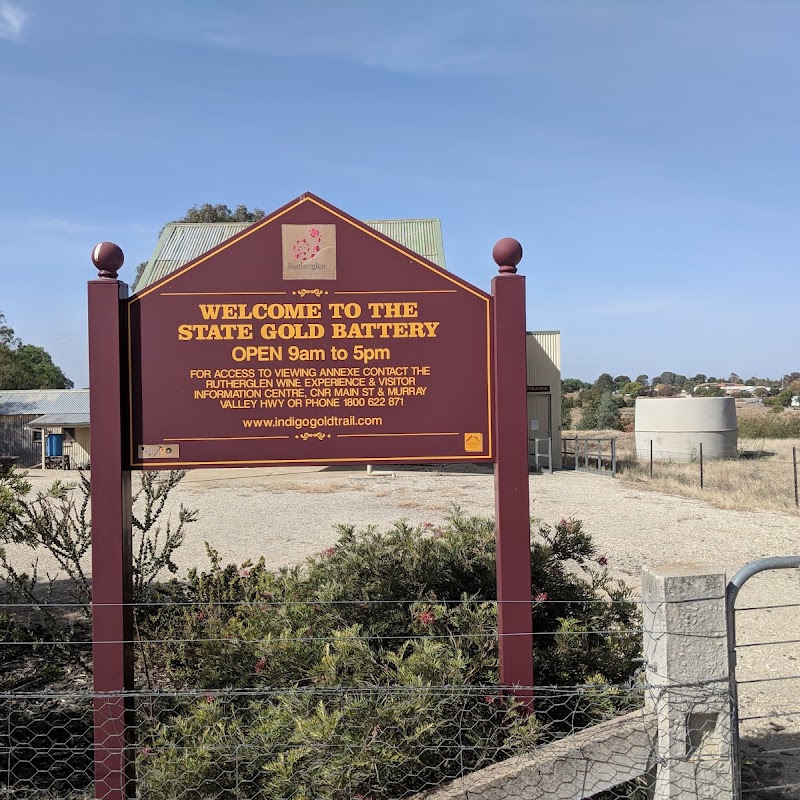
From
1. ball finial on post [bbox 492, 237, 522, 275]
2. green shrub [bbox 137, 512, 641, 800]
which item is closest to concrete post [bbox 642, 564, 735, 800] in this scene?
green shrub [bbox 137, 512, 641, 800]

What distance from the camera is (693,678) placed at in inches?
107

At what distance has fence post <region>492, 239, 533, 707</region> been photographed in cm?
359

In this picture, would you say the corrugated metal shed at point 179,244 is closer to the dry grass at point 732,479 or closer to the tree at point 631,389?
the dry grass at point 732,479

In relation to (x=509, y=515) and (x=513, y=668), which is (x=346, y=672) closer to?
(x=513, y=668)

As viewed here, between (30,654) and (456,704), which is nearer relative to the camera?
(456,704)

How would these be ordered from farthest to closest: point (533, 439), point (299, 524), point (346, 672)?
point (533, 439) → point (299, 524) → point (346, 672)

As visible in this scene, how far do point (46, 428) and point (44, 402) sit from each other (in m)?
3.37

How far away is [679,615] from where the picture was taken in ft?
8.87

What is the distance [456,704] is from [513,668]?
46 cm

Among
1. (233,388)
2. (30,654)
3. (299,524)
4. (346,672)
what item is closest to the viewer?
(346,672)

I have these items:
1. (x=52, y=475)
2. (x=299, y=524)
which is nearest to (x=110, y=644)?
(x=299, y=524)

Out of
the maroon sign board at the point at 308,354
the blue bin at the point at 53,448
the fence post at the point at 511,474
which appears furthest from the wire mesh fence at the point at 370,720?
the blue bin at the point at 53,448

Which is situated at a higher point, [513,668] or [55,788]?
[513,668]

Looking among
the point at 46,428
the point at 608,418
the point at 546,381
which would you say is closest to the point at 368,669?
the point at 546,381
